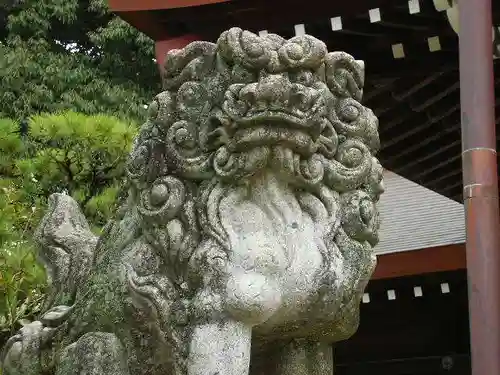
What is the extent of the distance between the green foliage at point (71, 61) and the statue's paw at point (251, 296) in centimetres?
688

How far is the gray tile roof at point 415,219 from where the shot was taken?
5863 mm

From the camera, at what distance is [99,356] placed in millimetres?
1906

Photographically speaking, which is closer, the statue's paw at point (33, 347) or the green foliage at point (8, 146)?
the statue's paw at point (33, 347)

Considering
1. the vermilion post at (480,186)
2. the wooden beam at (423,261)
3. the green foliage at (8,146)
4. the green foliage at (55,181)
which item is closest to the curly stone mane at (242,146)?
the vermilion post at (480,186)

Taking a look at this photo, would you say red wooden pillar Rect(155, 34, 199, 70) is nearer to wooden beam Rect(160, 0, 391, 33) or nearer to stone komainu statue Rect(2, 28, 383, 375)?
wooden beam Rect(160, 0, 391, 33)

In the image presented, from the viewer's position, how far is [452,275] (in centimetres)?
469

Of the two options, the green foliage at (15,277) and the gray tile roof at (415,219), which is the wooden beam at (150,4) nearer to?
the green foliage at (15,277)

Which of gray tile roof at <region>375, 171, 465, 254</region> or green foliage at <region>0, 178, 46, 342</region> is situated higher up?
gray tile roof at <region>375, 171, 465, 254</region>

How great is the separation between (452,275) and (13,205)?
223cm

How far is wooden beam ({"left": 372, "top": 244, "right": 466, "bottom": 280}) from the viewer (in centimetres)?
447

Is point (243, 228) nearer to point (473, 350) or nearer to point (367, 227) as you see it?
point (367, 227)

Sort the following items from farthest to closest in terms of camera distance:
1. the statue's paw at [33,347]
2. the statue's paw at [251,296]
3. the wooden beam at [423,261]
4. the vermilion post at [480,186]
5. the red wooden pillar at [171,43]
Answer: the wooden beam at [423,261] → the red wooden pillar at [171,43] → the vermilion post at [480,186] → the statue's paw at [33,347] → the statue's paw at [251,296]

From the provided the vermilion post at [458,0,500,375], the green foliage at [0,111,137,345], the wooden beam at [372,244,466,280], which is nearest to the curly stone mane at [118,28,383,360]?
the vermilion post at [458,0,500,375]

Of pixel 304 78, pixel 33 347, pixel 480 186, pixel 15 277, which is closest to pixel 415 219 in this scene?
pixel 15 277
